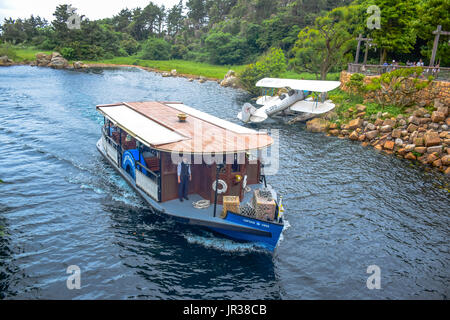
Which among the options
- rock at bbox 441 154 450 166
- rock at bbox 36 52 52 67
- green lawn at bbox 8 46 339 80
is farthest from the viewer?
rock at bbox 36 52 52 67

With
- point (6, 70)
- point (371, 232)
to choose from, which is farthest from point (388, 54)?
point (6, 70)

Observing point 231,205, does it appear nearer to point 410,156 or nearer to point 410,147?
point 410,156

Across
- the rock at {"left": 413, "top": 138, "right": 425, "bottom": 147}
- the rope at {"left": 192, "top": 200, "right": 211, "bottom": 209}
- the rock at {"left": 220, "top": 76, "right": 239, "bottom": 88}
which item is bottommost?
the rope at {"left": 192, "top": 200, "right": 211, "bottom": 209}

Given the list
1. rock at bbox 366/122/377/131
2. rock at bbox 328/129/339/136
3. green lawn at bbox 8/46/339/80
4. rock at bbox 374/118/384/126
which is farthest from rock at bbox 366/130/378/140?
green lawn at bbox 8/46/339/80

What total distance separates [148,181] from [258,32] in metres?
79.0

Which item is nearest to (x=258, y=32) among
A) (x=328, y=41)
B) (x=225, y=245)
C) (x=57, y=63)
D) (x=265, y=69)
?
(x=265, y=69)

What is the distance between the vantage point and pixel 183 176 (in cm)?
1476

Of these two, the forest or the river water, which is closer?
the river water

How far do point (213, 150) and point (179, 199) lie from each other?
3365 mm

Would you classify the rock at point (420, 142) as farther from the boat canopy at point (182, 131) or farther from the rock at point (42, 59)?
the rock at point (42, 59)

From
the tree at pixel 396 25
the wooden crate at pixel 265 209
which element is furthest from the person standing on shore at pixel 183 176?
the tree at pixel 396 25

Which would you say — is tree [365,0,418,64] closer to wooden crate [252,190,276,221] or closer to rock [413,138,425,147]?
rock [413,138,425,147]

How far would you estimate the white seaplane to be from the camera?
35.5 m

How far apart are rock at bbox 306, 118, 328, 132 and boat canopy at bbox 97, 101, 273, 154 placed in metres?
18.1
